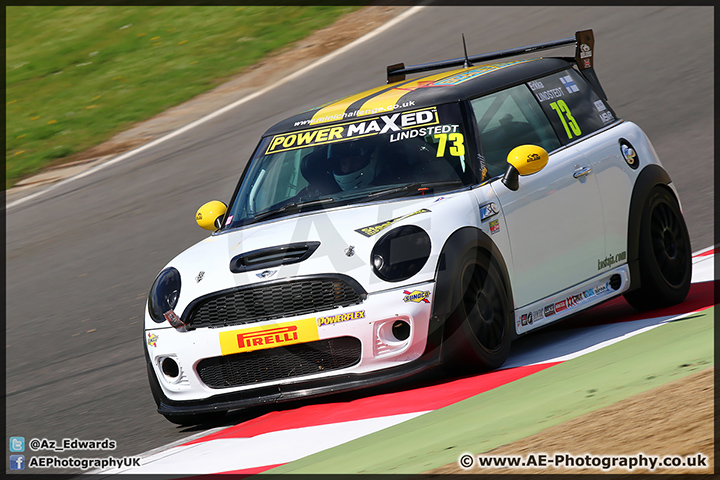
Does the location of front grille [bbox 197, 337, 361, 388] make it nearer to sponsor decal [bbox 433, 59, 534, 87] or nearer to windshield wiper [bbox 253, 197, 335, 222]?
windshield wiper [bbox 253, 197, 335, 222]

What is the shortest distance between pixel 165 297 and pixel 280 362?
0.82 metres

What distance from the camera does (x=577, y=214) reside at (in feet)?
20.9

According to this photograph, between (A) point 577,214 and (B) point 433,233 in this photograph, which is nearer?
(B) point 433,233

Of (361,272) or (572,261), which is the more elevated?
(361,272)

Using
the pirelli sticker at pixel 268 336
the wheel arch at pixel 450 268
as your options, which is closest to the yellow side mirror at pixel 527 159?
the wheel arch at pixel 450 268

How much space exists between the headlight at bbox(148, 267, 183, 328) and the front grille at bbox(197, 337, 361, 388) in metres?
0.34

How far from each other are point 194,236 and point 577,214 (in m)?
5.56

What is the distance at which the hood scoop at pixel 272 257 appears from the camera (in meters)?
5.50

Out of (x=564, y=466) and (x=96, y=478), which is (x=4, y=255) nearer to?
(x=96, y=478)

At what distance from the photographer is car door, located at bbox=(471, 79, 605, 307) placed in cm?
598

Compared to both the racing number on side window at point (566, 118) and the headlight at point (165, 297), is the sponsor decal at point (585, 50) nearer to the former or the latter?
the racing number on side window at point (566, 118)

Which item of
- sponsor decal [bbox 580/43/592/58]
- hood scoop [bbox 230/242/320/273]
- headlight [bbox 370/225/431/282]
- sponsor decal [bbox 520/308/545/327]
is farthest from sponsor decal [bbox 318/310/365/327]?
sponsor decal [bbox 580/43/592/58]

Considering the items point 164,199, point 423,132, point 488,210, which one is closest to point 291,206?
point 423,132

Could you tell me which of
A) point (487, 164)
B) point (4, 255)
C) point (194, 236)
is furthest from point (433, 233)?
point (4, 255)
